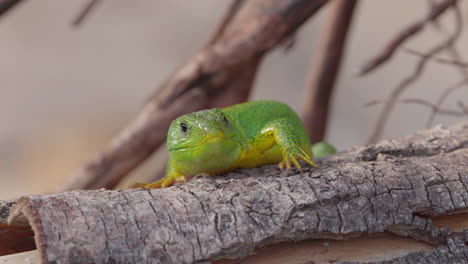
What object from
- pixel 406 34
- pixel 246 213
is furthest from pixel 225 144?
pixel 406 34

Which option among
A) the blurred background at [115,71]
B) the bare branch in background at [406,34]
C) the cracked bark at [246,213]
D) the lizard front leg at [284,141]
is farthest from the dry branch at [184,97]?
the blurred background at [115,71]

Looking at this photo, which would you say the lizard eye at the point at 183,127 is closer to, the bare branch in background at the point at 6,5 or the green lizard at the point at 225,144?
the green lizard at the point at 225,144

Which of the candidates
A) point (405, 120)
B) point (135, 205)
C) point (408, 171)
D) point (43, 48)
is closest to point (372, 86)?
point (405, 120)

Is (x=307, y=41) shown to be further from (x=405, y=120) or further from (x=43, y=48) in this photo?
(x=43, y=48)

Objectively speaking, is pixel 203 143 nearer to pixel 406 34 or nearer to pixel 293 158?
pixel 293 158

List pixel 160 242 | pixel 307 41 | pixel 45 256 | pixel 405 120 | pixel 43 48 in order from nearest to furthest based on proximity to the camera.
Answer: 1. pixel 45 256
2. pixel 160 242
3. pixel 405 120
4. pixel 307 41
5. pixel 43 48
